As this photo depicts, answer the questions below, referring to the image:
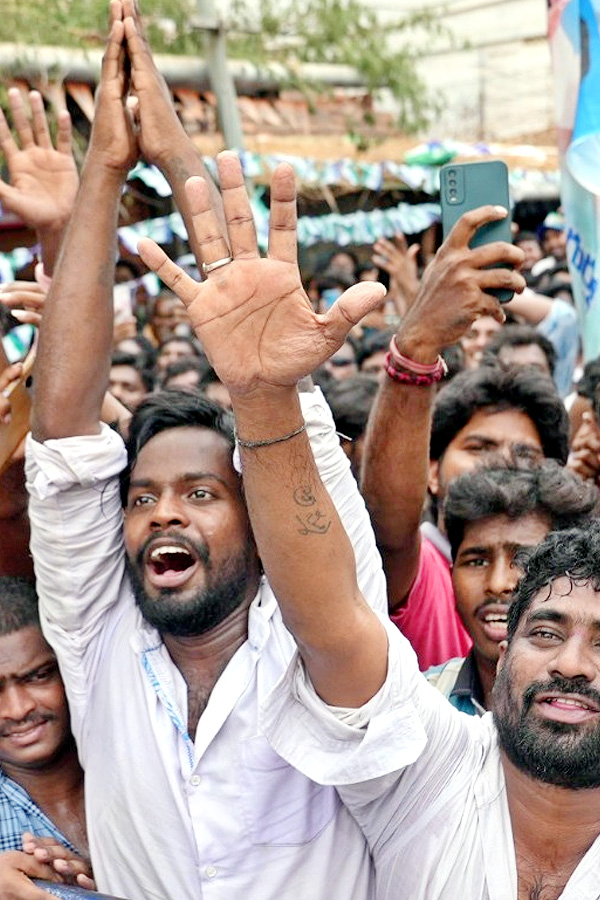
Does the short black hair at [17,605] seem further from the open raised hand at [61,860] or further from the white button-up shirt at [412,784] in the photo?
the white button-up shirt at [412,784]

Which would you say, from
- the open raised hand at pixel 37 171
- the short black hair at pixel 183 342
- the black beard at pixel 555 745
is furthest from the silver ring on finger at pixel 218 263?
the short black hair at pixel 183 342

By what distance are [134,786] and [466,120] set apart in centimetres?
1862

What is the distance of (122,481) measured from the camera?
267 cm

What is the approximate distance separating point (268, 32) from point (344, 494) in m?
6.65

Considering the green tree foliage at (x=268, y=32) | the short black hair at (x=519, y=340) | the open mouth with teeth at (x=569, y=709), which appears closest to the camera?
the open mouth with teeth at (x=569, y=709)

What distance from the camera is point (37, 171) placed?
3143 millimetres

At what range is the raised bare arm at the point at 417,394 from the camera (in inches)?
101

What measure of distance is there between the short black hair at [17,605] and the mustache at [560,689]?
3.88ft

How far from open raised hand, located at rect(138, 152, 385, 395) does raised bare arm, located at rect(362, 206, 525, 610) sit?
715 millimetres

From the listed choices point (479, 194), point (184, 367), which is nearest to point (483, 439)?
point (479, 194)

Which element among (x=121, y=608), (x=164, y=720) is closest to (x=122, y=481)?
(x=121, y=608)

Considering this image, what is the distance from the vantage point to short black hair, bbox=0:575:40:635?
9.27 feet

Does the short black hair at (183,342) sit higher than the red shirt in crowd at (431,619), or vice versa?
the red shirt in crowd at (431,619)

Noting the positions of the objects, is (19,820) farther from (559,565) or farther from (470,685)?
(559,565)
